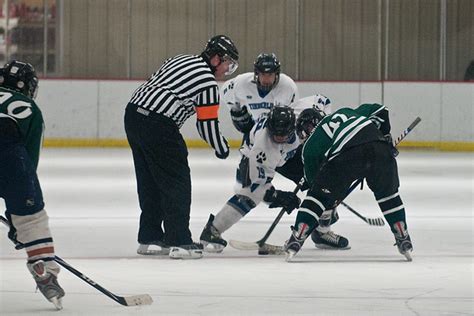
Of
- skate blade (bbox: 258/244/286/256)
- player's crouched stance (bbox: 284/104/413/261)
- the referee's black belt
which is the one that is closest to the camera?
player's crouched stance (bbox: 284/104/413/261)

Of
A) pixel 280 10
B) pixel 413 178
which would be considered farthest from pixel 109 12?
pixel 413 178

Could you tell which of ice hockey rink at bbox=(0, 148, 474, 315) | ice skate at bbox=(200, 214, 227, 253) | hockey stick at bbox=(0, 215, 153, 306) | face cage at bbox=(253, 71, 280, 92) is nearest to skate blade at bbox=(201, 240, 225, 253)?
ice skate at bbox=(200, 214, 227, 253)

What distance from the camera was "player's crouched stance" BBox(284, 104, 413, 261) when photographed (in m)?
6.91

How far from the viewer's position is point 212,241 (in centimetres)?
750

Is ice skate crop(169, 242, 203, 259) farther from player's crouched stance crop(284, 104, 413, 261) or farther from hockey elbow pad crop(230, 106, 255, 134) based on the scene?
hockey elbow pad crop(230, 106, 255, 134)

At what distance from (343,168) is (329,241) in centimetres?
82

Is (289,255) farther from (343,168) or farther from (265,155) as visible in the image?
(265,155)

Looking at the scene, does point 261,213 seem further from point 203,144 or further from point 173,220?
point 203,144

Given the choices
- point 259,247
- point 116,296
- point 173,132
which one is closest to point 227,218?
point 259,247

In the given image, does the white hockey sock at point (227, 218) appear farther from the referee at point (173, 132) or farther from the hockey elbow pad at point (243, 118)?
the hockey elbow pad at point (243, 118)

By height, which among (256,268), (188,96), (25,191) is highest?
(188,96)

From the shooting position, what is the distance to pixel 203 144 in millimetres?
15930

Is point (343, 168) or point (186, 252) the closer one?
point (343, 168)

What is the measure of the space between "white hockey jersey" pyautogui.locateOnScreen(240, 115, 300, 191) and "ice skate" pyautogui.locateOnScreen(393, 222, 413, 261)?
87 cm
